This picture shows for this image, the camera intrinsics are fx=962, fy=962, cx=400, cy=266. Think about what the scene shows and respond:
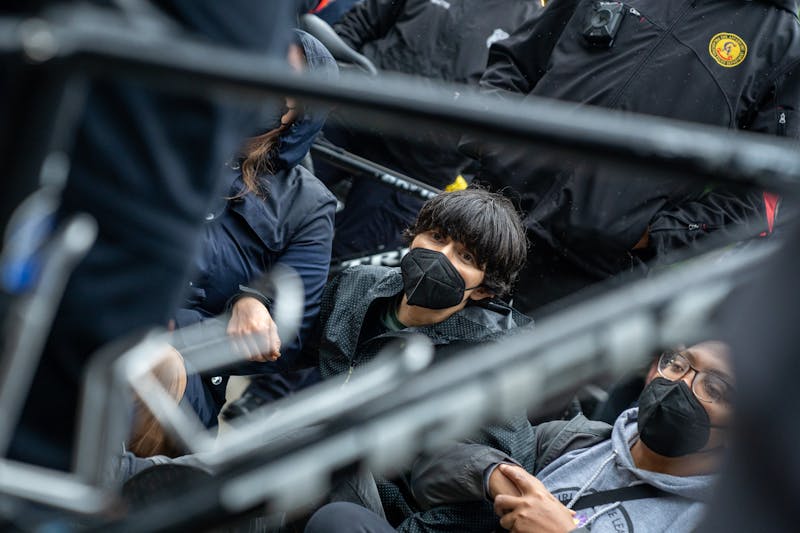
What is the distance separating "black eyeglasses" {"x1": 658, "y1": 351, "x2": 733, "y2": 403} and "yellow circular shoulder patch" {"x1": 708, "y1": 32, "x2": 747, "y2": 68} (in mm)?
957

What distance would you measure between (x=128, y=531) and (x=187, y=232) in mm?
316

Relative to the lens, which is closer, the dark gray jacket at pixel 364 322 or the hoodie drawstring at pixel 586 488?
the hoodie drawstring at pixel 586 488

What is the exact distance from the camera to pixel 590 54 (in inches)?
110

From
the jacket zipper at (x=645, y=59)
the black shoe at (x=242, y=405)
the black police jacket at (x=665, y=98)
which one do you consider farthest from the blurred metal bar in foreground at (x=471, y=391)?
the black shoe at (x=242, y=405)

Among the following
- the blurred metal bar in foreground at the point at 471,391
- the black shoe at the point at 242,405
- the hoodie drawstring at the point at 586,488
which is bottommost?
the black shoe at the point at 242,405

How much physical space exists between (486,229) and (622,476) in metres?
0.73

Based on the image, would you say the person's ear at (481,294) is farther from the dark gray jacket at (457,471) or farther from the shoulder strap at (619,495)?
the shoulder strap at (619,495)

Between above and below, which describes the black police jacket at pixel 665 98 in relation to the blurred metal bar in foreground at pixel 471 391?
below

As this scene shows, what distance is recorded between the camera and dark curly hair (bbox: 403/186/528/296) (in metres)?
2.50

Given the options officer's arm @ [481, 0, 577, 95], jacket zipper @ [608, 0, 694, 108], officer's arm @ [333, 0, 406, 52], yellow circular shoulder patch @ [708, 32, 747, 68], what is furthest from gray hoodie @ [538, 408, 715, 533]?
officer's arm @ [333, 0, 406, 52]

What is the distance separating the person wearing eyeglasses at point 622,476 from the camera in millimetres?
1982

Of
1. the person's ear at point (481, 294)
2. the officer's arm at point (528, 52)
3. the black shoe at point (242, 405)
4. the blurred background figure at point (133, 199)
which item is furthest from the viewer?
the black shoe at point (242, 405)

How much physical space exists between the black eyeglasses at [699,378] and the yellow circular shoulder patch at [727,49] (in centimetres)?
96

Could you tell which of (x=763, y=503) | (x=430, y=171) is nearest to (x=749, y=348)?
(x=763, y=503)
